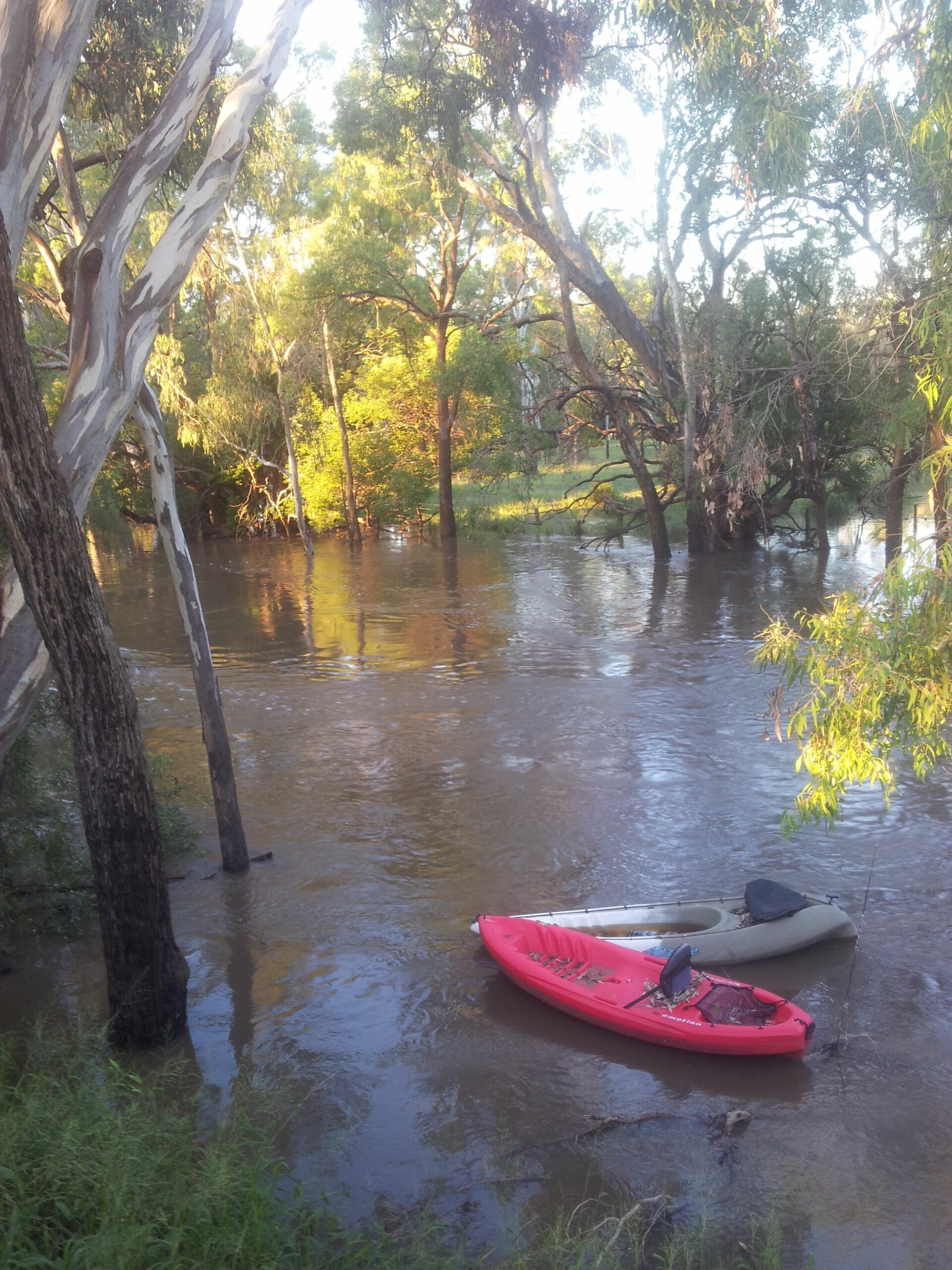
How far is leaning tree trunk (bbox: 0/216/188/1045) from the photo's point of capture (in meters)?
4.70

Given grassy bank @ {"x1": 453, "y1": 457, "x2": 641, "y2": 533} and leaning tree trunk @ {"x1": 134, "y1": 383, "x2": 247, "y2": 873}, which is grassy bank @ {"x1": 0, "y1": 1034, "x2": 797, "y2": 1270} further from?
grassy bank @ {"x1": 453, "y1": 457, "x2": 641, "y2": 533}

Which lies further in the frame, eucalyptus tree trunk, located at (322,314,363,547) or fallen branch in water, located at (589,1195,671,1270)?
eucalyptus tree trunk, located at (322,314,363,547)

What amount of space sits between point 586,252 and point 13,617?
57.6ft

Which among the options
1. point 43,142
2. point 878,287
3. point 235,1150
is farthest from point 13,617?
point 878,287

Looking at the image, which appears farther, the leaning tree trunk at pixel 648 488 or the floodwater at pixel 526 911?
the leaning tree trunk at pixel 648 488

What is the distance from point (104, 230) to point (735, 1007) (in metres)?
5.57

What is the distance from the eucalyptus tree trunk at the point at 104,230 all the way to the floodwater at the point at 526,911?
89.9 inches

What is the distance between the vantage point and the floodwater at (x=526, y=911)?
16.6 feet

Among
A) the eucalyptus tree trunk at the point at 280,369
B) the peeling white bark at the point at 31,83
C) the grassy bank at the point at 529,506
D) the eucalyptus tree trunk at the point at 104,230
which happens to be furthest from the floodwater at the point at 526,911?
the grassy bank at the point at 529,506

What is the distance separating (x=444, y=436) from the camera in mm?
28500

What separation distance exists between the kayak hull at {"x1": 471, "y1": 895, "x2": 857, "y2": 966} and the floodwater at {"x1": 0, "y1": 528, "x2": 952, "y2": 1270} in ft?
0.49

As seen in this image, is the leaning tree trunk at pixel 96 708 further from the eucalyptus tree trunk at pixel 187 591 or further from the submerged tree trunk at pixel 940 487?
the submerged tree trunk at pixel 940 487

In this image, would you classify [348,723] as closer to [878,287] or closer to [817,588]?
[878,287]

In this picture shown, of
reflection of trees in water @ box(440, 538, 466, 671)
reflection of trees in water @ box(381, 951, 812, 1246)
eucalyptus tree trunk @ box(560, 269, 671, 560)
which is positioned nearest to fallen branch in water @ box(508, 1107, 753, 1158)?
reflection of trees in water @ box(381, 951, 812, 1246)
